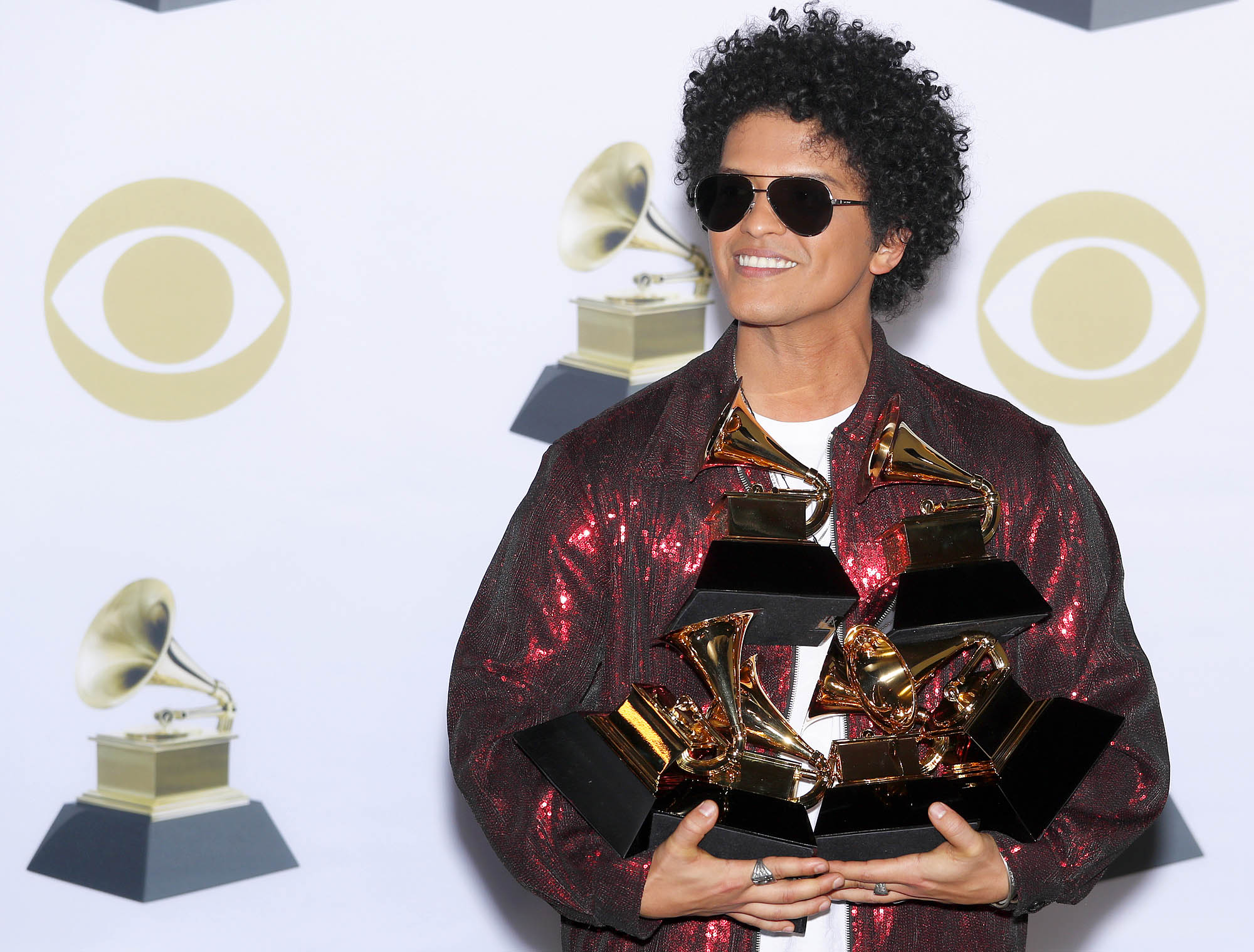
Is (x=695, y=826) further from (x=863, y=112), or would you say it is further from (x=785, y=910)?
(x=863, y=112)

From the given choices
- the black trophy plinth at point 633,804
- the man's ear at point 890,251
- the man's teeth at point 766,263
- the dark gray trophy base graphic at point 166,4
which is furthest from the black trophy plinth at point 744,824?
the dark gray trophy base graphic at point 166,4

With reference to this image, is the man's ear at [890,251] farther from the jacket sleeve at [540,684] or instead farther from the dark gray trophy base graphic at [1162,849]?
Result: the dark gray trophy base graphic at [1162,849]

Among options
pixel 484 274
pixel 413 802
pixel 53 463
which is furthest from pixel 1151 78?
pixel 53 463

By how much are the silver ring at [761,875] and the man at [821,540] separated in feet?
0.15

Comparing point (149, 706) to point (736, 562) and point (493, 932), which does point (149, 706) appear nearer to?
point (493, 932)

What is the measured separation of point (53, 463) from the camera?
2754 millimetres

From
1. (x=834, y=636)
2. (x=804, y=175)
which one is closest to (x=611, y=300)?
(x=804, y=175)

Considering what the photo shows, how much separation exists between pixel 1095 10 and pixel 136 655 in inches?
94.3

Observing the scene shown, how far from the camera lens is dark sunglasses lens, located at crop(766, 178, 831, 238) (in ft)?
6.21

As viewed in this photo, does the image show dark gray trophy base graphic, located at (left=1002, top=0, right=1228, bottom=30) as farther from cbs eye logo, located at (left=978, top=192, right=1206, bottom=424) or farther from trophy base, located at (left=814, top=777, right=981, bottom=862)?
trophy base, located at (left=814, top=777, right=981, bottom=862)

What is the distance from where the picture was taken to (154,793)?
2.88 metres

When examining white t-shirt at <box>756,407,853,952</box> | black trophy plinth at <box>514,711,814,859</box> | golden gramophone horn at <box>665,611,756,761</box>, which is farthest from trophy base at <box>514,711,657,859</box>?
white t-shirt at <box>756,407,853,952</box>

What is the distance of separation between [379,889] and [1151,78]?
2.38 metres

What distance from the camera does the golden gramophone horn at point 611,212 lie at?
2959 mm
